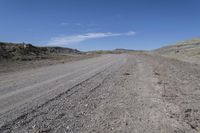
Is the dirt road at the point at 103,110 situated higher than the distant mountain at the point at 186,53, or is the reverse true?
the distant mountain at the point at 186,53

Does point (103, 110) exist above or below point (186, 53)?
below

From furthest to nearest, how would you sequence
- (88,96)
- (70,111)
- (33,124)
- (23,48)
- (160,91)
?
1. (23,48)
2. (160,91)
3. (88,96)
4. (70,111)
5. (33,124)

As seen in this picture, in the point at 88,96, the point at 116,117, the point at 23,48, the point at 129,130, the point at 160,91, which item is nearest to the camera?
the point at 129,130

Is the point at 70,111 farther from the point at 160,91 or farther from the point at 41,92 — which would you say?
the point at 160,91

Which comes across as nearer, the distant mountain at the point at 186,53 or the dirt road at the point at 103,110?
the dirt road at the point at 103,110

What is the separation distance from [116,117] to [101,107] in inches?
42.7

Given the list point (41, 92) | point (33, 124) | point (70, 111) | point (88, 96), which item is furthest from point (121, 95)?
point (33, 124)

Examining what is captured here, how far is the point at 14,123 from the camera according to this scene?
18.8 feet

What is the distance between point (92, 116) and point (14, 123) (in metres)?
1.95

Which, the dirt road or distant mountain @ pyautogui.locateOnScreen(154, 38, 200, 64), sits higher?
distant mountain @ pyautogui.locateOnScreen(154, 38, 200, 64)

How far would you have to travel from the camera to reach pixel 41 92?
9.52 metres

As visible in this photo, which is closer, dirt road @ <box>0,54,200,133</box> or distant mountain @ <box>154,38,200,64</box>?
dirt road @ <box>0,54,200,133</box>

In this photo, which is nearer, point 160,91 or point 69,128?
point 69,128

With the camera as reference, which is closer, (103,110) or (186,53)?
(103,110)
